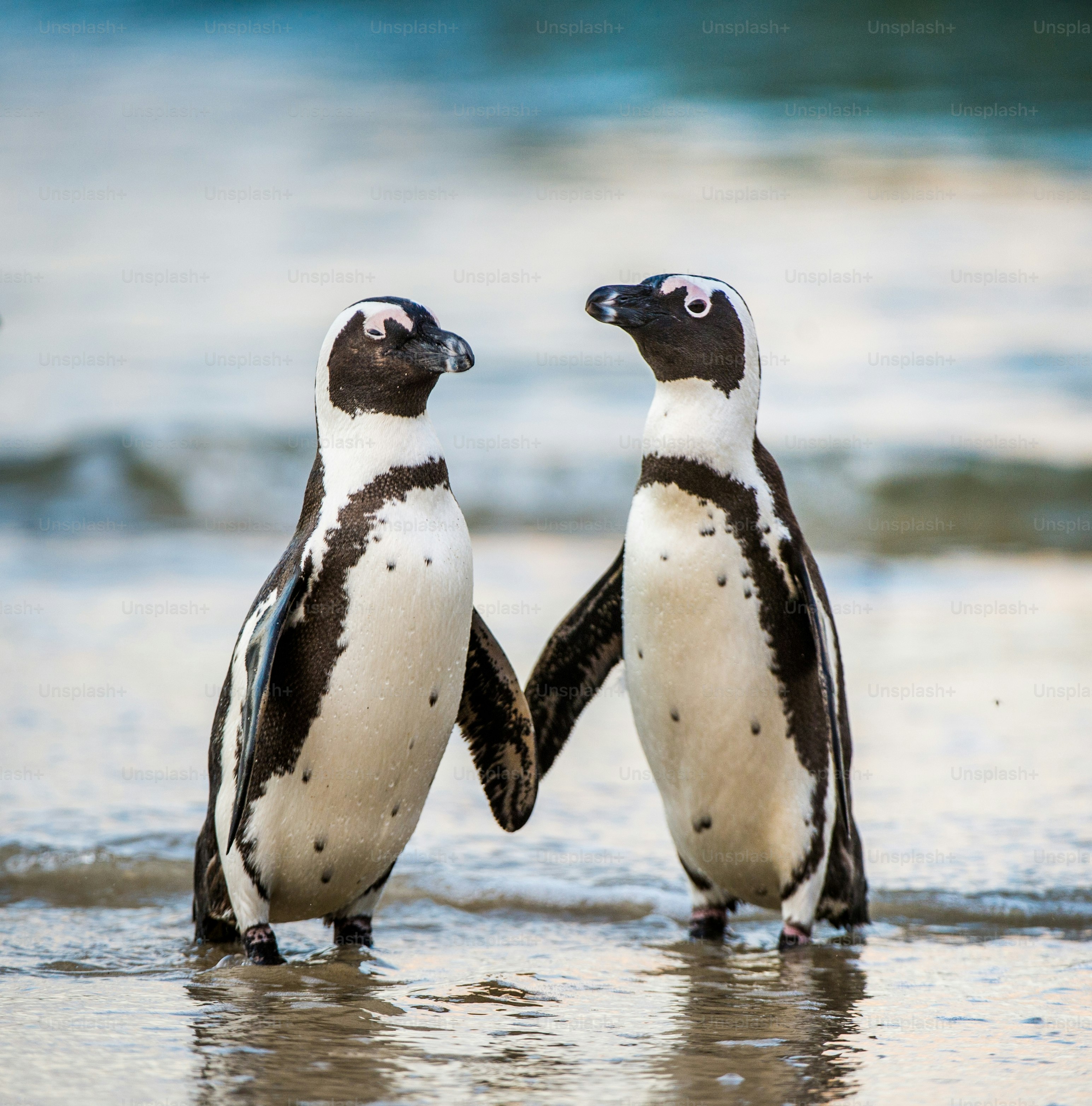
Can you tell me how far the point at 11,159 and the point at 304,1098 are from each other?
2052 cm

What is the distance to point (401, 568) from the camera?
115 inches

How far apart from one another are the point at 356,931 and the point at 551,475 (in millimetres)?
7226

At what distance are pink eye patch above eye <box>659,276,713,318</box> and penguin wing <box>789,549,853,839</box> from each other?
0.59 meters

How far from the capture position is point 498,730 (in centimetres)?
338

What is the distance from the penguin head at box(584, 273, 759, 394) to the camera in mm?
3301

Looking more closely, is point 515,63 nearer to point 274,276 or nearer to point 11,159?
point 11,159

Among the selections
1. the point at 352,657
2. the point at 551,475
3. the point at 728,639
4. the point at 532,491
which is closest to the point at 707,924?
the point at 728,639

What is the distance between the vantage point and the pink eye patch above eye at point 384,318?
9.98ft

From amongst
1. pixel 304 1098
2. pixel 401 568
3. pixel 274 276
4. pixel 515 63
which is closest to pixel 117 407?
pixel 274 276

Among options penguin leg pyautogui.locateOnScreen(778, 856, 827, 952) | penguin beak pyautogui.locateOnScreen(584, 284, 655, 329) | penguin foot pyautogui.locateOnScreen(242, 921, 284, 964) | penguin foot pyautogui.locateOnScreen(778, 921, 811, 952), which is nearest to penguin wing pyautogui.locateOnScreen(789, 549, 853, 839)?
penguin leg pyautogui.locateOnScreen(778, 856, 827, 952)

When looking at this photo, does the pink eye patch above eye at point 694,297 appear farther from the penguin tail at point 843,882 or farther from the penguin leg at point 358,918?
the penguin leg at point 358,918

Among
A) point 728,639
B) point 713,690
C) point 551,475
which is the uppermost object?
point 551,475

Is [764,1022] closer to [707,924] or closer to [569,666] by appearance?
[707,924]

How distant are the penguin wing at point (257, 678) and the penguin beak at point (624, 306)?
3.06 feet
